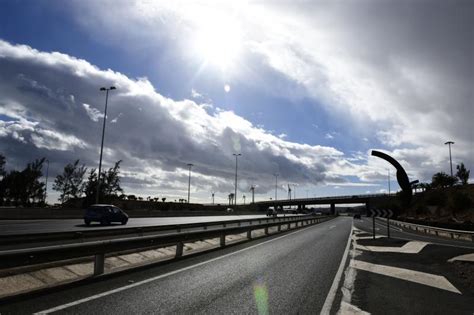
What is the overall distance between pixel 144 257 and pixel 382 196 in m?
123

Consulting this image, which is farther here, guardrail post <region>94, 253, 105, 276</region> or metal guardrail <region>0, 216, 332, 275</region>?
guardrail post <region>94, 253, 105, 276</region>

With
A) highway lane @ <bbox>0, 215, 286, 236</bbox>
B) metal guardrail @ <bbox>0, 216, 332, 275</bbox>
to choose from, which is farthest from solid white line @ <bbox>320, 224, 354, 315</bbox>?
highway lane @ <bbox>0, 215, 286, 236</bbox>

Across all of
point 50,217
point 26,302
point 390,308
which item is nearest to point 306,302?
point 390,308

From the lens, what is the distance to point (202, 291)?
724 cm

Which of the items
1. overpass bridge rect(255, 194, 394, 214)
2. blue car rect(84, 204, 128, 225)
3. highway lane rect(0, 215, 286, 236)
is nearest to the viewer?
highway lane rect(0, 215, 286, 236)

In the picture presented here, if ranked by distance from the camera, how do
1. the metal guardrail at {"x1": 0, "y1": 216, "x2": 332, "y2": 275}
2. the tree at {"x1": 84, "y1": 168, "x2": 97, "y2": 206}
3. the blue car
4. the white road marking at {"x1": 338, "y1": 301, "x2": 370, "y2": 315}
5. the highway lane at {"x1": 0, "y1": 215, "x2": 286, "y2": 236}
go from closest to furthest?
the white road marking at {"x1": 338, "y1": 301, "x2": 370, "y2": 315} < the metal guardrail at {"x1": 0, "y1": 216, "x2": 332, "y2": 275} < the highway lane at {"x1": 0, "y1": 215, "x2": 286, "y2": 236} < the blue car < the tree at {"x1": 84, "y1": 168, "x2": 97, "y2": 206}

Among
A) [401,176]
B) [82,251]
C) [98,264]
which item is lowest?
[98,264]

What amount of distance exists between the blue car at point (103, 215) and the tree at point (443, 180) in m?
94.9

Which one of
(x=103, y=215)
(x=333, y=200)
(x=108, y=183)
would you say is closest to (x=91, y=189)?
(x=108, y=183)

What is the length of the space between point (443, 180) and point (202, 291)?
365 feet

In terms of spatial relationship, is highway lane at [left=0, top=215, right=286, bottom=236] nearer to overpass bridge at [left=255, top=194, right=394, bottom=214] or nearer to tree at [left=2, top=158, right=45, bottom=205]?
tree at [left=2, top=158, right=45, bottom=205]

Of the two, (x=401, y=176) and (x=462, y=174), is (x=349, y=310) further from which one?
(x=462, y=174)

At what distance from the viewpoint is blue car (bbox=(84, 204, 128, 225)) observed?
2895cm

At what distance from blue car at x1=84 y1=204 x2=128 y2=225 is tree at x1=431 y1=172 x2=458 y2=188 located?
94.9 meters
